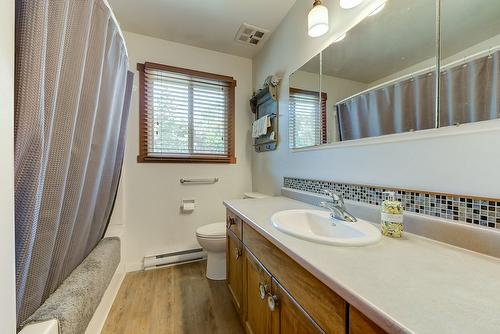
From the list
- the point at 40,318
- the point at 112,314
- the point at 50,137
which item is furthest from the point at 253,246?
the point at 112,314

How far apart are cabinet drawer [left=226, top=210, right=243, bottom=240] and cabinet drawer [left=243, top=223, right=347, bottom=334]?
1.08 ft

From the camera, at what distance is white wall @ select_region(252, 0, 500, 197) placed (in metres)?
0.68

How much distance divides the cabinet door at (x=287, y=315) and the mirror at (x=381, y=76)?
83cm

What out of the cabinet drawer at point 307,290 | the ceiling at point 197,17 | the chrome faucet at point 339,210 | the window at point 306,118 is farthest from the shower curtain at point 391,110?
the ceiling at point 197,17

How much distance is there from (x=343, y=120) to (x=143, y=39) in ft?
6.73

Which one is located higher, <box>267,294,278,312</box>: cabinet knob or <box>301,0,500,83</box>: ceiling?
<box>301,0,500,83</box>: ceiling

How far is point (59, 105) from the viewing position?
0.71 m

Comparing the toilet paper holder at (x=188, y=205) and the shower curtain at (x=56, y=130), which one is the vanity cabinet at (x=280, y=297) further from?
the toilet paper holder at (x=188, y=205)

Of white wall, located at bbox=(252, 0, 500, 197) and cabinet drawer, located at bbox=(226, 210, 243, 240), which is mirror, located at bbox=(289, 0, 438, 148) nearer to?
white wall, located at bbox=(252, 0, 500, 197)

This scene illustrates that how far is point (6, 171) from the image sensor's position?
0.43m

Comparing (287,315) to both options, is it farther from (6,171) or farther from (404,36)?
(404,36)

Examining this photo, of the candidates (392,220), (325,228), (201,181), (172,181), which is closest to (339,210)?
(325,228)

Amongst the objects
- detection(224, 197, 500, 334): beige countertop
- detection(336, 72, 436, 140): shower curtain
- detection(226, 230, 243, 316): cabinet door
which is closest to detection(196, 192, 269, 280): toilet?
detection(226, 230, 243, 316): cabinet door

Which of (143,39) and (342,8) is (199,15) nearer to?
(143,39)
